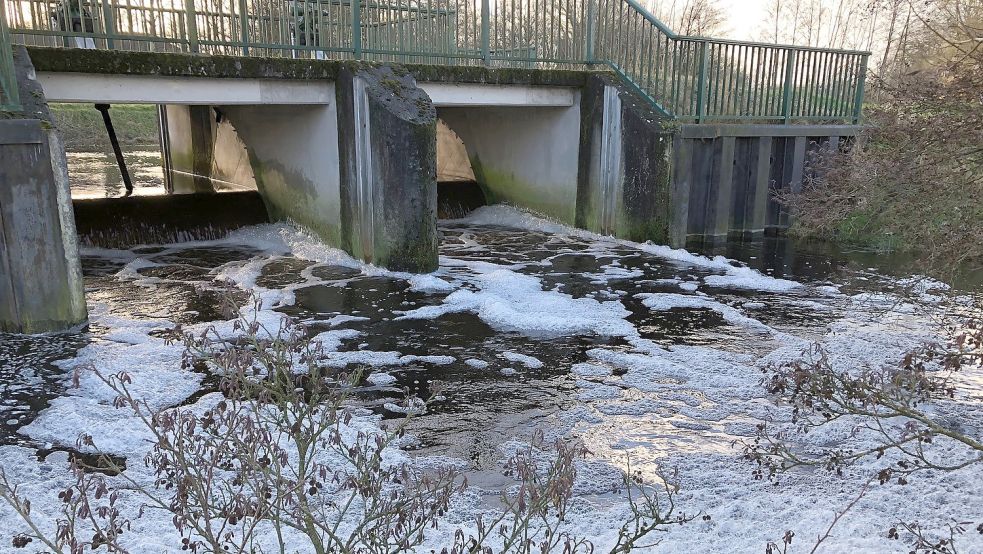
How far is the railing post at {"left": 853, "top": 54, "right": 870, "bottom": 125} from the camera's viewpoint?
14398mm

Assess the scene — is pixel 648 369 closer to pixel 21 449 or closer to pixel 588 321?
pixel 588 321

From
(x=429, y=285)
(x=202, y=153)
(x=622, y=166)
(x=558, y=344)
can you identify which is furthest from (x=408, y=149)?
(x=202, y=153)

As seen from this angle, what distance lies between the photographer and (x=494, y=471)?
494 cm

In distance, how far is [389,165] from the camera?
9.81 meters

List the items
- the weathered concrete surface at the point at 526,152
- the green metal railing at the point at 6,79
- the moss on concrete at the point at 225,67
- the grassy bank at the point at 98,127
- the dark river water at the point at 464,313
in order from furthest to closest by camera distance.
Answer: the grassy bank at the point at 98,127 < the weathered concrete surface at the point at 526,152 < the moss on concrete at the point at 225,67 < the green metal railing at the point at 6,79 < the dark river water at the point at 464,313

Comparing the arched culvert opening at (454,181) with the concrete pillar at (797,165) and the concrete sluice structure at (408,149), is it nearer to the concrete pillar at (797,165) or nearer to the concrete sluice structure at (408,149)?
the concrete sluice structure at (408,149)

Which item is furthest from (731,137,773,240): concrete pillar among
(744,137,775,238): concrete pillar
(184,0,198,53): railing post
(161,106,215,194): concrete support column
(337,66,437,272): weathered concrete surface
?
(161,106,215,194): concrete support column

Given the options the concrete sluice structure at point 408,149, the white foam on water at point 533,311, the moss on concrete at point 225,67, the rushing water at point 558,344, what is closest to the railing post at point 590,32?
the concrete sluice structure at point 408,149

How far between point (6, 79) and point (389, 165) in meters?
4.10

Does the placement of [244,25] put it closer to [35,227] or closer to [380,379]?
[35,227]

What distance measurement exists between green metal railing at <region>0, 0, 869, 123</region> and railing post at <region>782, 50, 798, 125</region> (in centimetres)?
2

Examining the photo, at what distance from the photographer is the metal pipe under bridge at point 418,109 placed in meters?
7.98

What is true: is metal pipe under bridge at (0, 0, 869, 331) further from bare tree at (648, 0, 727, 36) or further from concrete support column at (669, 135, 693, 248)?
bare tree at (648, 0, 727, 36)

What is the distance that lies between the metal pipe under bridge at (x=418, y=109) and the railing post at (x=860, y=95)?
0.18 feet
